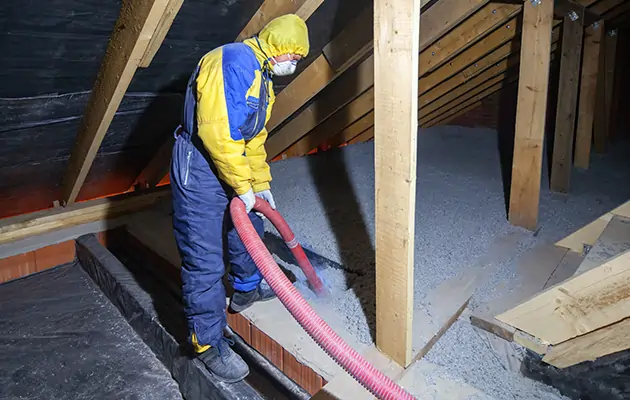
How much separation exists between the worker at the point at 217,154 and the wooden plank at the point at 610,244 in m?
1.37

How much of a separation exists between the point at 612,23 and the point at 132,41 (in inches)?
159

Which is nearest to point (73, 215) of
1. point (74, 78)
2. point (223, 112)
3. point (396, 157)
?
point (74, 78)

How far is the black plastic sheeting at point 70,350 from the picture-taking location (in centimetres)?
192

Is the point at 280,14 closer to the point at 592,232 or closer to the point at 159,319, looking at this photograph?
the point at 159,319

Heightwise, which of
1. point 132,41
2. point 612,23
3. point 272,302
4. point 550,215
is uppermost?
point 612,23

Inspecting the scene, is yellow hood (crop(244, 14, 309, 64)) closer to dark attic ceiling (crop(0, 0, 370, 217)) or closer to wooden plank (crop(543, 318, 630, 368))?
dark attic ceiling (crop(0, 0, 370, 217))

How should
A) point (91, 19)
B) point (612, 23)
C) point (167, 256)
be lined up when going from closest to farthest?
1. point (91, 19)
2. point (167, 256)
3. point (612, 23)

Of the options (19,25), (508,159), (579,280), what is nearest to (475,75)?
(508,159)

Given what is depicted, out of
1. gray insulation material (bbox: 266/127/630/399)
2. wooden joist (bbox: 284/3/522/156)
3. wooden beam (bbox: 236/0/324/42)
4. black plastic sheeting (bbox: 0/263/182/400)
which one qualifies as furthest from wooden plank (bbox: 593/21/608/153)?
black plastic sheeting (bbox: 0/263/182/400)

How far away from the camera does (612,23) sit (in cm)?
380

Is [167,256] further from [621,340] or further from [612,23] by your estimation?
[612,23]

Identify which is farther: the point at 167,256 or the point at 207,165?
the point at 167,256

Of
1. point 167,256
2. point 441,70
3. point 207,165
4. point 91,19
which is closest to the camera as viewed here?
point 207,165

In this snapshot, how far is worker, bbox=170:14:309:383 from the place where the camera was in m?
1.37
